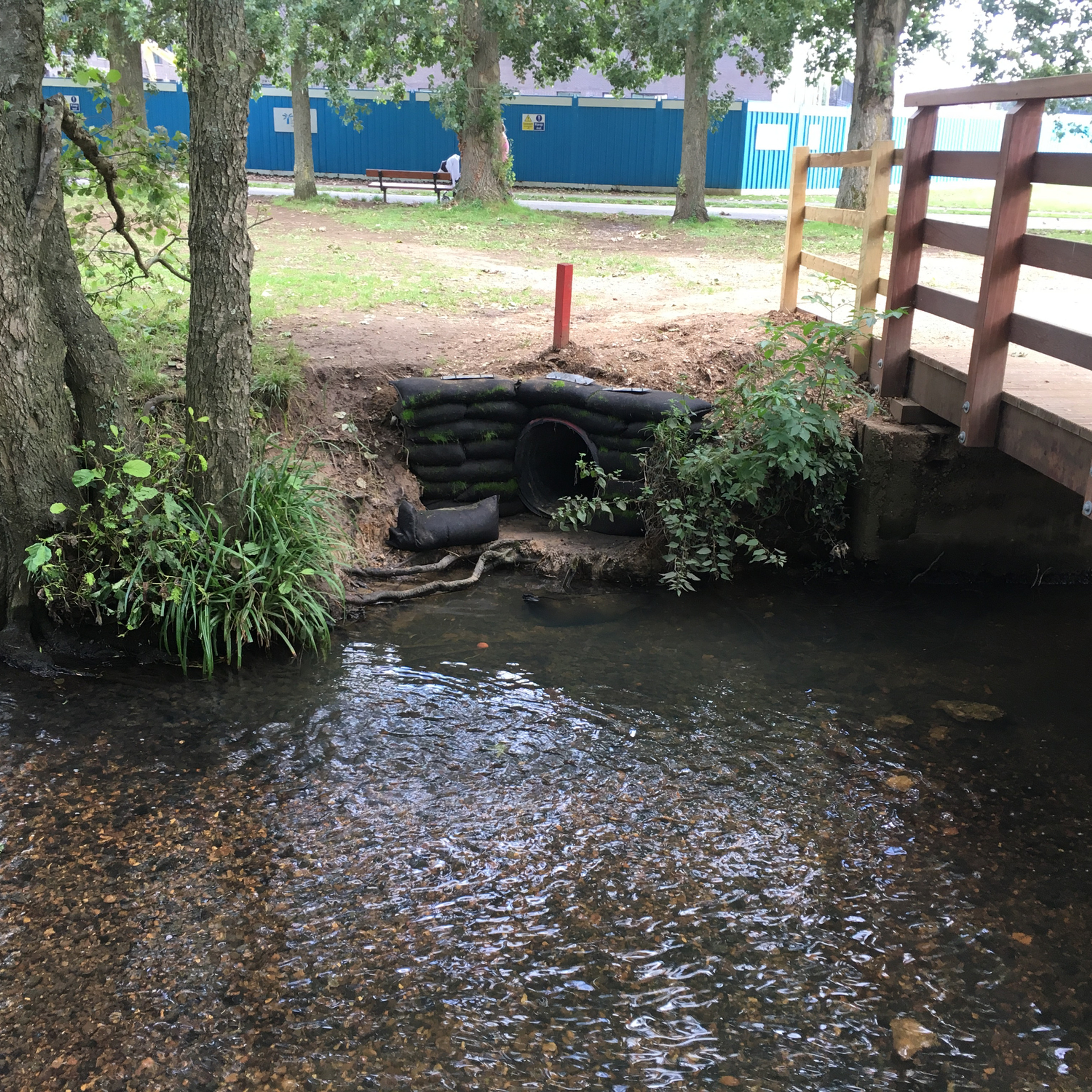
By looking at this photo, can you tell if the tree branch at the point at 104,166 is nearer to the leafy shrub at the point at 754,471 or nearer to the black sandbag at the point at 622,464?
the black sandbag at the point at 622,464

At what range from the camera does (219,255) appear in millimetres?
5316

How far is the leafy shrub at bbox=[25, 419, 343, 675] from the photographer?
541 centimetres

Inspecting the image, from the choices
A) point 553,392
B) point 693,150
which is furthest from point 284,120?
point 553,392

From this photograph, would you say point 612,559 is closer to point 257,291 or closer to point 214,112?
point 214,112

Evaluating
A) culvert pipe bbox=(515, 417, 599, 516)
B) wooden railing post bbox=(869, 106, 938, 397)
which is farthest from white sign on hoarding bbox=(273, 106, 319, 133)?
wooden railing post bbox=(869, 106, 938, 397)

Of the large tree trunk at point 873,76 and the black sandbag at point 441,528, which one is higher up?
the large tree trunk at point 873,76

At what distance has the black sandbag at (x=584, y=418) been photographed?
7141mm

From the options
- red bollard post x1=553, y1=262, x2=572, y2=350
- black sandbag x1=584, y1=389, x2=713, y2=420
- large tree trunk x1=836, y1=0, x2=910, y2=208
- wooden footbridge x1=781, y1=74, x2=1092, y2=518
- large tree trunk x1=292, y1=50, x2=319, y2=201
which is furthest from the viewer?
large tree trunk x1=292, y1=50, x2=319, y2=201

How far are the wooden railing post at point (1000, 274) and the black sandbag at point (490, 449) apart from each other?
Result: 10.5ft

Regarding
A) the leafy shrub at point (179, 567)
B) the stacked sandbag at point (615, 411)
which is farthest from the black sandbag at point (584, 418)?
the leafy shrub at point (179, 567)

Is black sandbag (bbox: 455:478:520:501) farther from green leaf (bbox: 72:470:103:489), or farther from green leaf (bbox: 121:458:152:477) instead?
green leaf (bbox: 72:470:103:489)

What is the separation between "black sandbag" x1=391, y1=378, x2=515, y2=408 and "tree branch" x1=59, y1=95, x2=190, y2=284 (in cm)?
173

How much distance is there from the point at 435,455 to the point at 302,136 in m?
15.2

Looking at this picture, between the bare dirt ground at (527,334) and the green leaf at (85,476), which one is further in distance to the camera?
the bare dirt ground at (527,334)
